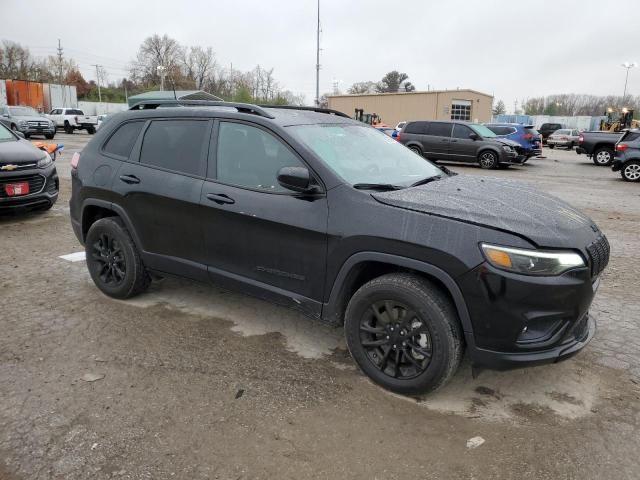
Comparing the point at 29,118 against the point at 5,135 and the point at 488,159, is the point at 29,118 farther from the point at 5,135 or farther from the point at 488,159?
the point at 488,159

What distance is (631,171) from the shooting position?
14852mm

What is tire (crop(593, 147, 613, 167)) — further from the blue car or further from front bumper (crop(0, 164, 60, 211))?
front bumper (crop(0, 164, 60, 211))

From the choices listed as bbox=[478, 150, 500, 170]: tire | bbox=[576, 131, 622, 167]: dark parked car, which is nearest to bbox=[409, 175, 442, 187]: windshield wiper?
bbox=[478, 150, 500, 170]: tire

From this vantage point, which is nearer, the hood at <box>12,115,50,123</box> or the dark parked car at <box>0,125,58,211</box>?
the dark parked car at <box>0,125,58,211</box>

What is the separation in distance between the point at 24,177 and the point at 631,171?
50.7 feet

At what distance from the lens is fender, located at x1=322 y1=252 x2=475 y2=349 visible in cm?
278

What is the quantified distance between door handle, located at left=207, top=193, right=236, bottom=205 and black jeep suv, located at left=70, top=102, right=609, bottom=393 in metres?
0.02

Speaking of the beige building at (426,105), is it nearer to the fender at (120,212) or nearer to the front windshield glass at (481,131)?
the front windshield glass at (481,131)

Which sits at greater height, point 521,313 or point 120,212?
point 120,212

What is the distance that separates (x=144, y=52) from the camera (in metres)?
82.5

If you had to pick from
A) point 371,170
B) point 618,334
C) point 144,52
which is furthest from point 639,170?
point 144,52

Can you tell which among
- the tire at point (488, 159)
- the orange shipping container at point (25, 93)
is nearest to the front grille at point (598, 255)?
the tire at point (488, 159)

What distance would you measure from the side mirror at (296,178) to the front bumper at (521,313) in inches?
44.8

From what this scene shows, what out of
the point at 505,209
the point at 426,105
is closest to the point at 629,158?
the point at 505,209
